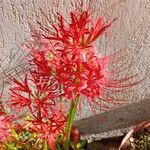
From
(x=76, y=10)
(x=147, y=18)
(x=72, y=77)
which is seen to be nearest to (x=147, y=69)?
(x=147, y=18)

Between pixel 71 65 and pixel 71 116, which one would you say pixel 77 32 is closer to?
pixel 71 65

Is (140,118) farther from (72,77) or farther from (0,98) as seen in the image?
(72,77)

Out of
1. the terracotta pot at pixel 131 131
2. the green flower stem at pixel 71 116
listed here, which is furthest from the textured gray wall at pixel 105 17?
the green flower stem at pixel 71 116

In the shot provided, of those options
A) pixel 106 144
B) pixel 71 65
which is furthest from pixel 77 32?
pixel 106 144

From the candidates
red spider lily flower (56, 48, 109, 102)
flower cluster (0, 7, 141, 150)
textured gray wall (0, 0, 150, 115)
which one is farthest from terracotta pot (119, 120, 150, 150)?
red spider lily flower (56, 48, 109, 102)

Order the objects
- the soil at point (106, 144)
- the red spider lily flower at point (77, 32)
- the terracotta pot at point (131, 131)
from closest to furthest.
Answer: the red spider lily flower at point (77, 32) → the terracotta pot at point (131, 131) → the soil at point (106, 144)

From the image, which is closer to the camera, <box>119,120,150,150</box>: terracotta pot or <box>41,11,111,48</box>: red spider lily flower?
<box>41,11,111,48</box>: red spider lily flower

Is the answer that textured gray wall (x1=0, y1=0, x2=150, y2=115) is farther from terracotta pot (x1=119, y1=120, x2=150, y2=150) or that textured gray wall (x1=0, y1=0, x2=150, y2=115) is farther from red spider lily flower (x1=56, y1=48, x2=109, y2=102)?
red spider lily flower (x1=56, y1=48, x2=109, y2=102)

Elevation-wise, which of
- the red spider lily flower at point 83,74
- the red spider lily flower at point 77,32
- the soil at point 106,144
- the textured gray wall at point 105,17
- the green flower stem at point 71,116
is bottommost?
the soil at point 106,144

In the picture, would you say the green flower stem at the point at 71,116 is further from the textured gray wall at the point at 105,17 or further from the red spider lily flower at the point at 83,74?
the textured gray wall at the point at 105,17
